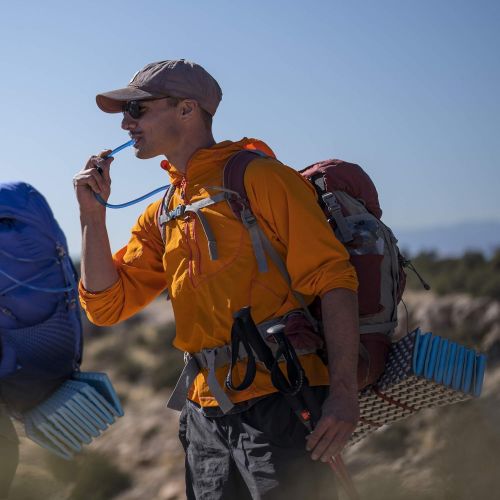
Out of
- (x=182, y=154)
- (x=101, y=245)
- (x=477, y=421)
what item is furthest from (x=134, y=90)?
(x=477, y=421)

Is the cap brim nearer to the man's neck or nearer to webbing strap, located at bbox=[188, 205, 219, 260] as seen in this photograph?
the man's neck

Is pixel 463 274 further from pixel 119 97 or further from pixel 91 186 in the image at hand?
pixel 119 97

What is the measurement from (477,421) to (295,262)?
384 centimetres

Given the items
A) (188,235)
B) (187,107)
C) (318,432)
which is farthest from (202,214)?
(318,432)

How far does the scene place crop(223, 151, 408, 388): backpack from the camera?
11.8 feet

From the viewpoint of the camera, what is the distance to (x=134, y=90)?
3.86 meters

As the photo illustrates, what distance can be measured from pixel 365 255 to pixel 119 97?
109cm

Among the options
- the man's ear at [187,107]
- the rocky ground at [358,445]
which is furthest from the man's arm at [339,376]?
the rocky ground at [358,445]

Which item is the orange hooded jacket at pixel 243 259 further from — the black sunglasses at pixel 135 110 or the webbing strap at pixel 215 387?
the black sunglasses at pixel 135 110

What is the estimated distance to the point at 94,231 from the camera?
4000 millimetres

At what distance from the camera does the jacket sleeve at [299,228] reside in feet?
11.3

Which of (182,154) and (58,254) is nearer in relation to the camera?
(182,154)

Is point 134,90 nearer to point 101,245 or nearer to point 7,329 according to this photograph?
point 101,245

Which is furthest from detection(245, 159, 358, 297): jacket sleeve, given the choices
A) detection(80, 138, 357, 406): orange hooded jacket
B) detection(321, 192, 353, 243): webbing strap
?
detection(321, 192, 353, 243): webbing strap
